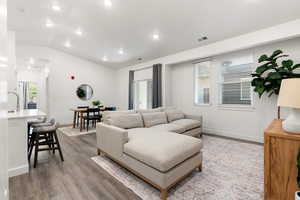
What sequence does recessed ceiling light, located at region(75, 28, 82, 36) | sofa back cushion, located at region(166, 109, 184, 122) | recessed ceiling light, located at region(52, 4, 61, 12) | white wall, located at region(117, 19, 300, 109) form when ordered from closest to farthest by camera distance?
white wall, located at region(117, 19, 300, 109)
recessed ceiling light, located at region(52, 4, 61, 12)
sofa back cushion, located at region(166, 109, 184, 122)
recessed ceiling light, located at region(75, 28, 82, 36)

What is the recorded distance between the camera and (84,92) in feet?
22.3

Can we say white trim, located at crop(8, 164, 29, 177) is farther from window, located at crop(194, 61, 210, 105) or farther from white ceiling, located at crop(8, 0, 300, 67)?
window, located at crop(194, 61, 210, 105)

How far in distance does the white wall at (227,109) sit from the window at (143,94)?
1297 millimetres

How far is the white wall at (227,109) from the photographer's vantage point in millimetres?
3431

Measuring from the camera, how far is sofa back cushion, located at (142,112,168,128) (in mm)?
3377

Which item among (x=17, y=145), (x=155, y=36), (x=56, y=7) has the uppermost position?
(x=56, y=7)

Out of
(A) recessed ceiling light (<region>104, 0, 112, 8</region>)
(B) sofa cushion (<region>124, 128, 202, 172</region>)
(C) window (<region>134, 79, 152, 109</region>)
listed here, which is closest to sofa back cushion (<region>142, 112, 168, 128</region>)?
(B) sofa cushion (<region>124, 128, 202, 172</region>)

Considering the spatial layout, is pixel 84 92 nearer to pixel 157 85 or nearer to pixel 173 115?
pixel 157 85

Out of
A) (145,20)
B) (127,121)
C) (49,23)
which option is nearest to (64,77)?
(49,23)

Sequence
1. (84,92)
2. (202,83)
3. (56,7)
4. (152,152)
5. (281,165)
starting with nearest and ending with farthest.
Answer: (281,165)
(152,152)
(56,7)
(202,83)
(84,92)

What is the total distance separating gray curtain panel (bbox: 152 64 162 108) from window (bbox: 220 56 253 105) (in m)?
2.11

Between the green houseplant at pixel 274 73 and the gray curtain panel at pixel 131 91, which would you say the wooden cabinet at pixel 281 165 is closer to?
the green houseplant at pixel 274 73

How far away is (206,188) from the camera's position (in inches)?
73.1

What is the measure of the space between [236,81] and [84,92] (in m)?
6.13
